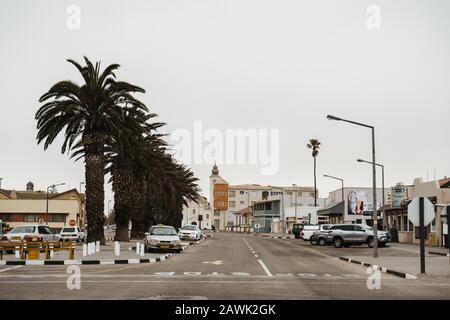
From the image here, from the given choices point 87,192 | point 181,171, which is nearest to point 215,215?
point 181,171

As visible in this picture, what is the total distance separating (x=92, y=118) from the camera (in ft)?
Answer: 130

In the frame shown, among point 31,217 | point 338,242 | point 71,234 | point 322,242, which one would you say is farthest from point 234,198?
point 338,242

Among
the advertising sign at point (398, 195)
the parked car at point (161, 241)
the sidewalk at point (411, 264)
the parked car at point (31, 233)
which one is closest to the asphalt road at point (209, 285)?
the sidewalk at point (411, 264)

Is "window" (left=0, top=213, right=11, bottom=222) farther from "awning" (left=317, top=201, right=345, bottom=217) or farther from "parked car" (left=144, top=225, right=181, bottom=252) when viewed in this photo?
"parked car" (left=144, top=225, right=181, bottom=252)

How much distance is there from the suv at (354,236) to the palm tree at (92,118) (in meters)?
19.5

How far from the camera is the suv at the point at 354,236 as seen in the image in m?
50.8

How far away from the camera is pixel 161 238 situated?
124 feet

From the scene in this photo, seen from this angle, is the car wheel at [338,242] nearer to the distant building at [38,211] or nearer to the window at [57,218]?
the distant building at [38,211]

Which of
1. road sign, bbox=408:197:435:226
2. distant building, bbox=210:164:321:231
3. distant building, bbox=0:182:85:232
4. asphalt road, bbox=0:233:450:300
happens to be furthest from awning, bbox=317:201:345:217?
distant building, bbox=210:164:321:231

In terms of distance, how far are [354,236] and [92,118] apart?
2342 cm

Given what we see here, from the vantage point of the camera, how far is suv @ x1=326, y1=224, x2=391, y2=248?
50.8m

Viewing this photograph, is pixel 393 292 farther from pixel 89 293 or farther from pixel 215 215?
pixel 215 215

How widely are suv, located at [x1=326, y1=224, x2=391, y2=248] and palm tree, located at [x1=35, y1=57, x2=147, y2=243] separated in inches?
767
